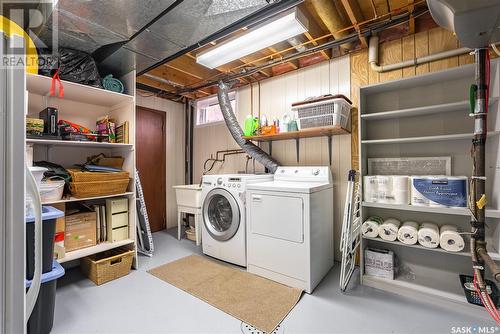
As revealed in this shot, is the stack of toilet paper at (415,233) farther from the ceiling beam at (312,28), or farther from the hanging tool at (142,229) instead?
the hanging tool at (142,229)

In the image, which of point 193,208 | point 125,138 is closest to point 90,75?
point 125,138

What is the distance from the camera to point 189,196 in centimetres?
328

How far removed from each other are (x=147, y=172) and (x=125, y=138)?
1389 mm

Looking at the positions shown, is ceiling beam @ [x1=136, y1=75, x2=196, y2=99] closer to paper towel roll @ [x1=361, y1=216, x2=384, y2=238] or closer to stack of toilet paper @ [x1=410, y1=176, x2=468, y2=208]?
paper towel roll @ [x1=361, y1=216, x2=384, y2=238]

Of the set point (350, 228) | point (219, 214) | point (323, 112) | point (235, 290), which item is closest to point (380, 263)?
point (350, 228)

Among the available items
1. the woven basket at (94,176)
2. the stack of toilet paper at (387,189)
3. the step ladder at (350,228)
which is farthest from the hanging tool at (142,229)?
the stack of toilet paper at (387,189)

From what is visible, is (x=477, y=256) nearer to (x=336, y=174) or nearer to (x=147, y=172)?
(x=336, y=174)

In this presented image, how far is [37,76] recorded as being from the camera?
6.06 feet

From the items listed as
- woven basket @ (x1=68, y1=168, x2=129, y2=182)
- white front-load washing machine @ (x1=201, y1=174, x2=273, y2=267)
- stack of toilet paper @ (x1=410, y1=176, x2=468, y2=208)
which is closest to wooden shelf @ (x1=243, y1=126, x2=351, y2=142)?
white front-load washing machine @ (x1=201, y1=174, x2=273, y2=267)

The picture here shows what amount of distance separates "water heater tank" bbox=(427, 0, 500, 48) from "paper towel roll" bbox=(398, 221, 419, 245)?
4.58ft

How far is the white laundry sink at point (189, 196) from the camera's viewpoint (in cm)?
319

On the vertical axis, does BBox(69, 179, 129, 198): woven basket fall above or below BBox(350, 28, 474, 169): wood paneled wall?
below

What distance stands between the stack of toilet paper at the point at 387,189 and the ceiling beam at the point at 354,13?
4.64ft

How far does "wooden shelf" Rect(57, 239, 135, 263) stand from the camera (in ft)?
6.64
